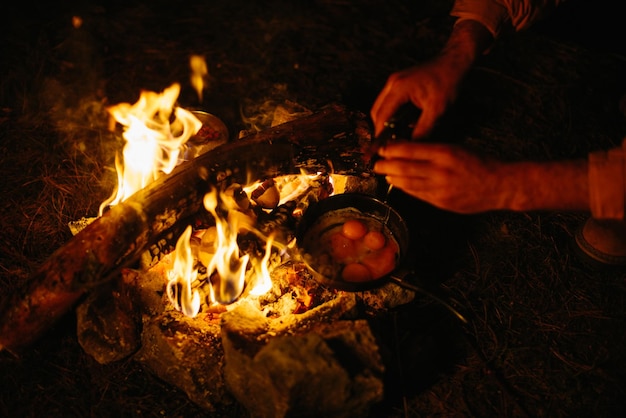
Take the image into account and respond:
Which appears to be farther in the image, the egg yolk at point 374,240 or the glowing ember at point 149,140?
the glowing ember at point 149,140

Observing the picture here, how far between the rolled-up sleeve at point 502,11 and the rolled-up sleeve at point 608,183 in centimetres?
130

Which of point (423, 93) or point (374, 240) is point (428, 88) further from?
point (374, 240)

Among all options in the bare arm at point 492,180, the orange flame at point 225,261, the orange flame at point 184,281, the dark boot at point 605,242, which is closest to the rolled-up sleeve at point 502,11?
the bare arm at point 492,180

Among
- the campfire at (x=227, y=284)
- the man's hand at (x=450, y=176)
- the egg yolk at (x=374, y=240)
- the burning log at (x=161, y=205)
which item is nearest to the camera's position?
the man's hand at (x=450, y=176)

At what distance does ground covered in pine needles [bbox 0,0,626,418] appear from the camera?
2939mm

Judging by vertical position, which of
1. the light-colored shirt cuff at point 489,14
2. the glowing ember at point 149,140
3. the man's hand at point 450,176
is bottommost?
the glowing ember at point 149,140

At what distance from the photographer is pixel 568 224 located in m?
3.89

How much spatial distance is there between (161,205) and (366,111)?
9.12ft

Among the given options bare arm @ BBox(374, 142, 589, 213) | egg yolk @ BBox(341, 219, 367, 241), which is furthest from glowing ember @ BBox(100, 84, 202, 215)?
bare arm @ BBox(374, 142, 589, 213)

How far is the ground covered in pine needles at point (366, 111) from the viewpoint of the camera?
9.64 feet

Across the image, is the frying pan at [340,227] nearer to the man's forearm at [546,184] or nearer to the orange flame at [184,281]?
the orange flame at [184,281]

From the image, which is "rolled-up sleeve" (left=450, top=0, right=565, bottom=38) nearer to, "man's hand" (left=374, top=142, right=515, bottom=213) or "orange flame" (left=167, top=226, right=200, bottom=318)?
"man's hand" (left=374, top=142, right=515, bottom=213)

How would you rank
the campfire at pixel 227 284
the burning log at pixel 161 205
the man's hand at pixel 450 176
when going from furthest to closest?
the burning log at pixel 161 205, the campfire at pixel 227 284, the man's hand at pixel 450 176

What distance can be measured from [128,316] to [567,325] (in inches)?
130
